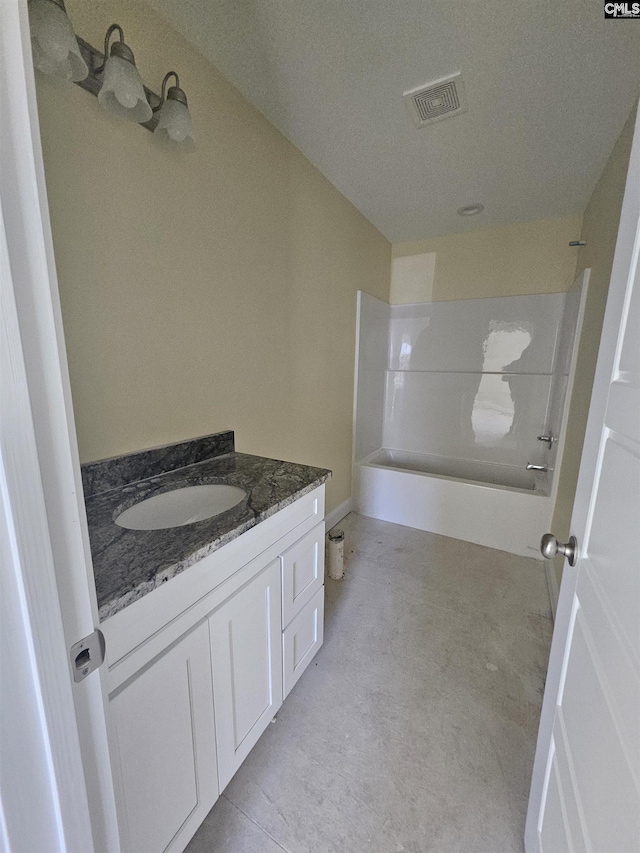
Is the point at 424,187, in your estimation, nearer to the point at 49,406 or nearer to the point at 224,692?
the point at 49,406

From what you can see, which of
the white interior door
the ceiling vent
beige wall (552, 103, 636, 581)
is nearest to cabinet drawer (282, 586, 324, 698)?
the white interior door

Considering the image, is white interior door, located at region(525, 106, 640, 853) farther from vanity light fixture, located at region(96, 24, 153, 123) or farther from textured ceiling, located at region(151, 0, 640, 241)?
vanity light fixture, located at region(96, 24, 153, 123)

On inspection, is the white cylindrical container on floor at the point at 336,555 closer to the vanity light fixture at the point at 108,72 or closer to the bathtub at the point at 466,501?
the bathtub at the point at 466,501

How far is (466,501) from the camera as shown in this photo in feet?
8.27

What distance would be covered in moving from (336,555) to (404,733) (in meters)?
0.92

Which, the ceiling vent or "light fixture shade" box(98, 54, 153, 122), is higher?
the ceiling vent

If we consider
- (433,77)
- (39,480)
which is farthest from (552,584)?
(433,77)

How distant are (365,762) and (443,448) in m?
2.57

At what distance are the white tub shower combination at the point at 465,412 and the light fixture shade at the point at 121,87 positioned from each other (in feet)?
6.38

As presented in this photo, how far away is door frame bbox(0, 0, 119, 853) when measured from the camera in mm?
338

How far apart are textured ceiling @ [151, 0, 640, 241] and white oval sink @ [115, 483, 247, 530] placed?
147cm

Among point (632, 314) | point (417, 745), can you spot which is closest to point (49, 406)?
point (632, 314)

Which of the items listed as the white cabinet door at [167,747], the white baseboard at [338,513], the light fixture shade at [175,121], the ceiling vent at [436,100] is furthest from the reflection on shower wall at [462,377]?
the white cabinet door at [167,747]

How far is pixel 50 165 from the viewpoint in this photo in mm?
941
